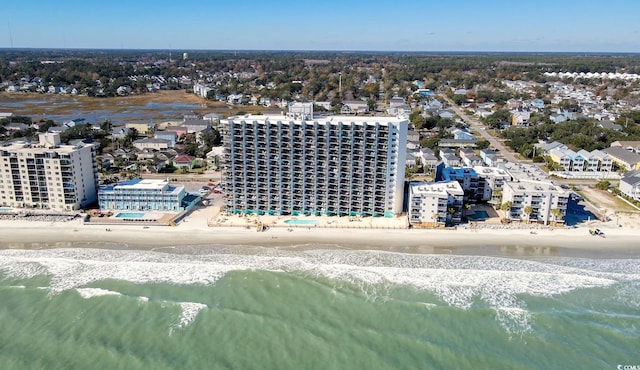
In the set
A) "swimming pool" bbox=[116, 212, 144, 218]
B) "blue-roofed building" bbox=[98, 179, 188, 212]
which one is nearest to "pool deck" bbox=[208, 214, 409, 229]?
"blue-roofed building" bbox=[98, 179, 188, 212]

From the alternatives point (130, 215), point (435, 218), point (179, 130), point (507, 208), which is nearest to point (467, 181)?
point (507, 208)

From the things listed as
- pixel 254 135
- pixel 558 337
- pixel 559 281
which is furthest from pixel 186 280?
pixel 559 281

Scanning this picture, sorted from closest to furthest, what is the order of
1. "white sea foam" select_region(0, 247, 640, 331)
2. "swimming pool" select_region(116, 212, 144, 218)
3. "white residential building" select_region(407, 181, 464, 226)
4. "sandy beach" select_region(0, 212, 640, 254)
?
"white sea foam" select_region(0, 247, 640, 331)
"sandy beach" select_region(0, 212, 640, 254)
"white residential building" select_region(407, 181, 464, 226)
"swimming pool" select_region(116, 212, 144, 218)

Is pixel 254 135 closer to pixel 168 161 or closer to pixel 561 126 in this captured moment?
pixel 168 161

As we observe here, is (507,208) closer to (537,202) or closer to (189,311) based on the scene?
(537,202)

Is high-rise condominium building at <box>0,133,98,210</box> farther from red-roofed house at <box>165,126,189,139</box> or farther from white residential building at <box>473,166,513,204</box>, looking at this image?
white residential building at <box>473,166,513,204</box>
